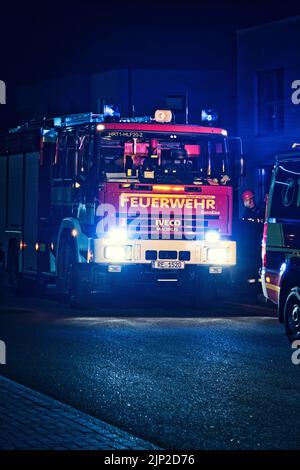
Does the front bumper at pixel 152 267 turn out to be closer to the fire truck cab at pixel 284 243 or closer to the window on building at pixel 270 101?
the fire truck cab at pixel 284 243

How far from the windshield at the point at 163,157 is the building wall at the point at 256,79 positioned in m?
14.1

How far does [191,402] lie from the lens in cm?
1022

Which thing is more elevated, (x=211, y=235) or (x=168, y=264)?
(x=211, y=235)

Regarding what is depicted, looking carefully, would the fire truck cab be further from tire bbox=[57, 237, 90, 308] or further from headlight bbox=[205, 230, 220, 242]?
tire bbox=[57, 237, 90, 308]

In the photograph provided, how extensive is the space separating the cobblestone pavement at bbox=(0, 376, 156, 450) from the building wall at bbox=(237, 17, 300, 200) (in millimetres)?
24191

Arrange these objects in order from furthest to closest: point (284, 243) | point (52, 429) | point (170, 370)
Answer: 1. point (284, 243)
2. point (170, 370)
3. point (52, 429)

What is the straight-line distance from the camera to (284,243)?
15023 mm

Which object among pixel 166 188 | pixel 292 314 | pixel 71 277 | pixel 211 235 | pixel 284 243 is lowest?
pixel 292 314

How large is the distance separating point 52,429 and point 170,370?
3789 millimetres

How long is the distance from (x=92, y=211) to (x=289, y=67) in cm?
1636

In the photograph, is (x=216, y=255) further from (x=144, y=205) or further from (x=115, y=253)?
(x=115, y=253)

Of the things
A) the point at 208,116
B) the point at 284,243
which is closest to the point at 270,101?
the point at 208,116

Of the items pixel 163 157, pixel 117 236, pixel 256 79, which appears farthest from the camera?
pixel 256 79

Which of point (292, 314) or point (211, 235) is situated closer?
point (292, 314)
